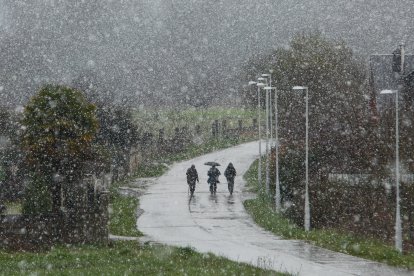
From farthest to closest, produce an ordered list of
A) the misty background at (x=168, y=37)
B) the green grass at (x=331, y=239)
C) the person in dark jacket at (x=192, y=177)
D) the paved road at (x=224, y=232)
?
the misty background at (x=168, y=37) → the person in dark jacket at (x=192, y=177) → the green grass at (x=331, y=239) → the paved road at (x=224, y=232)

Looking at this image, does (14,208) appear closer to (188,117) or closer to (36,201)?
(36,201)

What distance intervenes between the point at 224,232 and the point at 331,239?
5.23 metres

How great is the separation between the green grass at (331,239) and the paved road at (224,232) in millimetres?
422

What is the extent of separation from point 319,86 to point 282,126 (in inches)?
562

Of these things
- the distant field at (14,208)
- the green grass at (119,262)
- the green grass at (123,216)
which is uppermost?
the distant field at (14,208)

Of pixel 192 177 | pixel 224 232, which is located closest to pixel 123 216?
pixel 224 232

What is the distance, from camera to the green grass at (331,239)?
738 inches

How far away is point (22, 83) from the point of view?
91.6 metres

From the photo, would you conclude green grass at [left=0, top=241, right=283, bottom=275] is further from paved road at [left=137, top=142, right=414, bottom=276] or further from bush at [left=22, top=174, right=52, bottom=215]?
bush at [left=22, top=174, right=52, bottom=215]

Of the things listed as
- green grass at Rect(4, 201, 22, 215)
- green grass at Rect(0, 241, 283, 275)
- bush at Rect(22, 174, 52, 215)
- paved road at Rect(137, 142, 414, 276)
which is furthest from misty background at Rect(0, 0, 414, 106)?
green grass at Rect(0, 241, 283, 275)

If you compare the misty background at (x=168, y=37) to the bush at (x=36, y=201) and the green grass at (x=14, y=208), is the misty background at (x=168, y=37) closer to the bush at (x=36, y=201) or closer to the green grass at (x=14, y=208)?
the green grass at (x=14, y=208)

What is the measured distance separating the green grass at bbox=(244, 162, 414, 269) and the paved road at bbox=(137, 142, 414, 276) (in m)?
0.42

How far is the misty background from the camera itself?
342 feet

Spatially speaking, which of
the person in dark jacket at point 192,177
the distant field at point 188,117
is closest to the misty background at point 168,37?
the distant field at point 188,117
